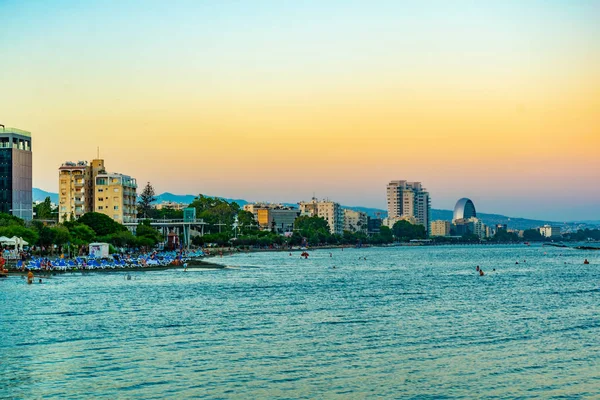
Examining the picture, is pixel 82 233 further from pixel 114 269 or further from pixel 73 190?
pixel 73 190

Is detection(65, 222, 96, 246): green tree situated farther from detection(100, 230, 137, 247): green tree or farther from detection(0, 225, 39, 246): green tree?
detection(0, 225, 39, 246): green tree

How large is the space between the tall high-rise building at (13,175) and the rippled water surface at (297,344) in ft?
340

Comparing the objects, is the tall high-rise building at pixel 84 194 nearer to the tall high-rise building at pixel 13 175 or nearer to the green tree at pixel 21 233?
the tall high-rise building at pixel 13 175

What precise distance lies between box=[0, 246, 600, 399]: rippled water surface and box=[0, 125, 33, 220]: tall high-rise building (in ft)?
340

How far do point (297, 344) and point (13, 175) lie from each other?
139 metres

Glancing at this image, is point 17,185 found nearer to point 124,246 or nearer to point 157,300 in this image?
point 124,246

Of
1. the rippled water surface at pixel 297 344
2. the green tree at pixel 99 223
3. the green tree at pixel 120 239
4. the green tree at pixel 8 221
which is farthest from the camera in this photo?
the green tree at pixel 99 223

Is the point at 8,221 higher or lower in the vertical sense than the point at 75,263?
higher

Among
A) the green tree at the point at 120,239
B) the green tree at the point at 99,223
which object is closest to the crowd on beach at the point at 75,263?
the green tree at the point at 120,239

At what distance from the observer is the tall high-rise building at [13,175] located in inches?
6275

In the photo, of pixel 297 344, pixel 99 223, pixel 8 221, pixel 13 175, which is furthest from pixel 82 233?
pixel 297 344

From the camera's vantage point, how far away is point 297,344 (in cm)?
3425

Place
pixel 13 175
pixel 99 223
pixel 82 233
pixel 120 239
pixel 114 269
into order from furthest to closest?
pixel 13 175 < pixel 99 223 < pixel 120 239 < pixel 82 233 < pixel 114 269

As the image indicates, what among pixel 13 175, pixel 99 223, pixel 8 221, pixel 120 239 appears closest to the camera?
pixel 8 221
